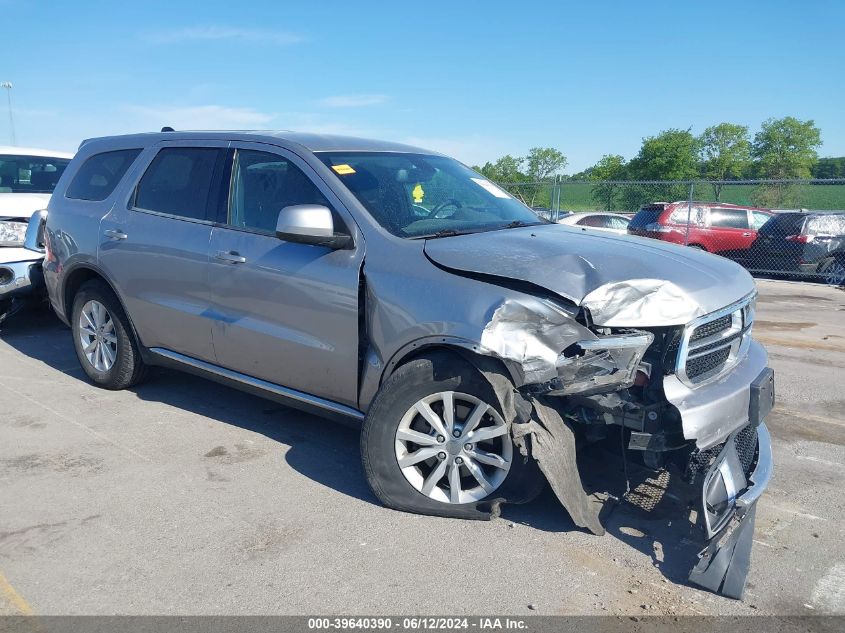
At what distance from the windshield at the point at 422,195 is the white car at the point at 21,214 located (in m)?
4.08

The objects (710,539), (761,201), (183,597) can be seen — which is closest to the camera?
(183,597)

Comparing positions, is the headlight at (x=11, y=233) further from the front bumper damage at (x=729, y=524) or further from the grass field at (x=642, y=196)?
the grass field at (x=642, y=196)

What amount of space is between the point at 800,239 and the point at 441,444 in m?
13.5

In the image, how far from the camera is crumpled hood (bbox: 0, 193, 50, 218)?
7777 millimetres

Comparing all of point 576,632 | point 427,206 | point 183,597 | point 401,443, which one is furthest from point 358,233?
point 576,632

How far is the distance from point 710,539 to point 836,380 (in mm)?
4041

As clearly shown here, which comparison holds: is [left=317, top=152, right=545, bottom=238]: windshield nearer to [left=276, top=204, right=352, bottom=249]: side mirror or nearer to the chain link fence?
[left=276, top=204, right=352, bottom=249]: side mirror

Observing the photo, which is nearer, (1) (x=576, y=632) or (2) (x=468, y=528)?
(1) (x=576, y=632)

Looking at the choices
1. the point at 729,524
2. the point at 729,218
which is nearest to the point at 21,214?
the point at 729,524

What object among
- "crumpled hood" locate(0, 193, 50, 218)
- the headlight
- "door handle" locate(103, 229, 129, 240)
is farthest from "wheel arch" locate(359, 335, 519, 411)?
"crumpled hood" locate(0, 193, 50, 218)

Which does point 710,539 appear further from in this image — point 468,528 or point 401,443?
point 401,443

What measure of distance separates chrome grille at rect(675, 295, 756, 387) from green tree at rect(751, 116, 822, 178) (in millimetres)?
61734

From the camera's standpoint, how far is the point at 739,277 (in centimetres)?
408

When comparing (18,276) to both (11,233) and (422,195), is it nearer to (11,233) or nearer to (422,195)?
(11,233)
